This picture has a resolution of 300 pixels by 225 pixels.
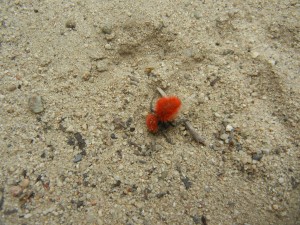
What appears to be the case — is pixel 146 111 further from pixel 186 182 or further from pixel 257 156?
pixel 257 156

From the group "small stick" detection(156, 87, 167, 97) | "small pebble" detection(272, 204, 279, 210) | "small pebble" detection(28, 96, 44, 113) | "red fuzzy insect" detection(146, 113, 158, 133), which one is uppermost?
"small pebble" detection(28, 96, 44, 113)

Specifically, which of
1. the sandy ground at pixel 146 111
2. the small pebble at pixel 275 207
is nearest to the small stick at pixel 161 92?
the sandy ground at pixel 146 111

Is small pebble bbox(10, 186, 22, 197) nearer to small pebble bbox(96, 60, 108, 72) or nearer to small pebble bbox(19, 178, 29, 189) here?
small pebble bbox(19, 178, 29, 189)

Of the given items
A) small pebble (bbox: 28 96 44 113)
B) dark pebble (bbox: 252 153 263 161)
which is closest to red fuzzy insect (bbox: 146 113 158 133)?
dark pebble (bbox: 252 153 263 161)

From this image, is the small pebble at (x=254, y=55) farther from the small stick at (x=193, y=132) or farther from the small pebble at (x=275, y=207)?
the small pebble at (x=275, y=207)

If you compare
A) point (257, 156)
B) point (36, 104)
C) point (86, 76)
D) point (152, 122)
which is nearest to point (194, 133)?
point (152, 122)
